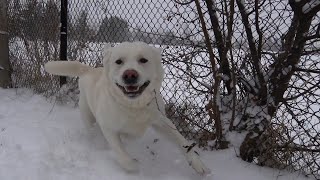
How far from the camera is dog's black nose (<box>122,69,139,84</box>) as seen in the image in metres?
2.57

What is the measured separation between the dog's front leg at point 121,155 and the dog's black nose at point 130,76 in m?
0.48

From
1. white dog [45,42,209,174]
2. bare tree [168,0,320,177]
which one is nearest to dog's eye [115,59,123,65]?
white dog [45,42,209,174]

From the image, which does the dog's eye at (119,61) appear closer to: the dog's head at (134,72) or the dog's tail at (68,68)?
the dog's head at (134,72)

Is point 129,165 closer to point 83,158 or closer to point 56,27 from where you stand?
point 83,158

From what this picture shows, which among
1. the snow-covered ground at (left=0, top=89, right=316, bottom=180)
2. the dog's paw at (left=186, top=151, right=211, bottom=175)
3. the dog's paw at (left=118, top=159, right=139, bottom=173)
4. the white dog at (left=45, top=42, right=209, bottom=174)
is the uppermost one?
the white dog at (left=45, top=42, right=209, bottom=174)

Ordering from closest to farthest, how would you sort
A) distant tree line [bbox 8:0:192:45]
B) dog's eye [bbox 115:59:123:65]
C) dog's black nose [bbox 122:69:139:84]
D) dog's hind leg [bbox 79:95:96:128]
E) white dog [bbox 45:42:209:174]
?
dog's black nose [bbox 122:69:139:84]
white dog [bbox 45:42:209:174]
dog's eye [bbox 115:59:123:65]
dog's hind leg [bbox 79:95:96:128]
distant tree line [bbox 8:0:192:45]

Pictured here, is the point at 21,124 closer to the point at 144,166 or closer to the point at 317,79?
the point at 144,166

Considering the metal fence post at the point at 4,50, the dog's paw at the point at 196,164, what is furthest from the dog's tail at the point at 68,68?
the metal fence post at the point at 4,50

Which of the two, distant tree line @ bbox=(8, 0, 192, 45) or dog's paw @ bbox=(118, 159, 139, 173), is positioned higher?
distant tree line @ bbox=(8, 0, 192, 45)

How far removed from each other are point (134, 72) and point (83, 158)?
75cm

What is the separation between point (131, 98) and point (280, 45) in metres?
1.07

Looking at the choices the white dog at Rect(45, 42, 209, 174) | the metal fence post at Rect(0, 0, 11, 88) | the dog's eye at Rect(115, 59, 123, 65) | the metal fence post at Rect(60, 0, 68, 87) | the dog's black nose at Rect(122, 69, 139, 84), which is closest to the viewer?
the dog's black nose at Rect(122, 69, 139, 84)

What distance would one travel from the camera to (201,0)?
285cm

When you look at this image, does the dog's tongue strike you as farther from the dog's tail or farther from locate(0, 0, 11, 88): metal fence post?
locate(0, 0, 11, 88): metal fence post
